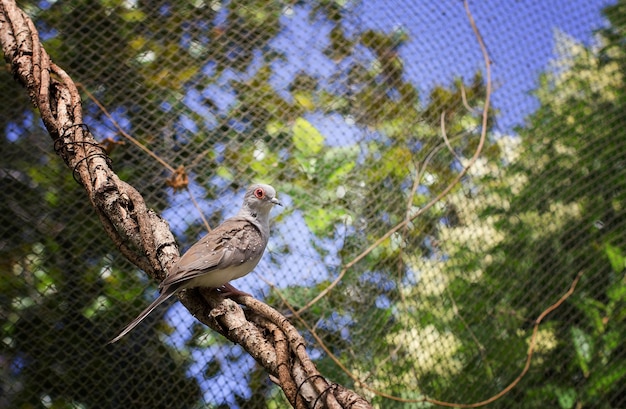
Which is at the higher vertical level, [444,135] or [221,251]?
[221,251]

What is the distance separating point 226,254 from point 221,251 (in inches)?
→ 0.8

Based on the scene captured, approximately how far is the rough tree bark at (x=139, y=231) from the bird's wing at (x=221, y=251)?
0.05m

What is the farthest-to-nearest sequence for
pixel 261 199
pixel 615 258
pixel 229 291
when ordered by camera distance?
pixel 615 258
pixel 261 199
pixel 229 291

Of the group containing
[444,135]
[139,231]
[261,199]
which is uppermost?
[139,231]

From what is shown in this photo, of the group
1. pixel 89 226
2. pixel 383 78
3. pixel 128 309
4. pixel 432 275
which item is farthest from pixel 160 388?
pixel 383 78

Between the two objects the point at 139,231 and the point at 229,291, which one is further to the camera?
the point at 229,291

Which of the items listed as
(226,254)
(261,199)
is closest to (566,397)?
(261,199)

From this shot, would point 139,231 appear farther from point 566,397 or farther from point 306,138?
point 566,397

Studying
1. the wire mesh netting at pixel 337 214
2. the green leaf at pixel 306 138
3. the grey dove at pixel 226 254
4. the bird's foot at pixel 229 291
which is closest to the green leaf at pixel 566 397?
the wire mesh netting at pixel 337 214

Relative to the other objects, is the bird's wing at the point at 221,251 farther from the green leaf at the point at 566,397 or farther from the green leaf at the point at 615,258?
the green leaf at the point at 615,258

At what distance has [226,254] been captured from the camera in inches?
102

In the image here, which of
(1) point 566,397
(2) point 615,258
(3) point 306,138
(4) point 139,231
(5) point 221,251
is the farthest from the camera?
(2) point 615,258

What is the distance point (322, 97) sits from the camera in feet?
13.5

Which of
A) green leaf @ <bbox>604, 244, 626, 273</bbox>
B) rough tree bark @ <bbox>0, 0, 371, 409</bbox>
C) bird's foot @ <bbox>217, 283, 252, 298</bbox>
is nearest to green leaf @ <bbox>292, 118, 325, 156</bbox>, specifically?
rough tree bark @ <bbox>0, 0, 371, 409</bbox>
